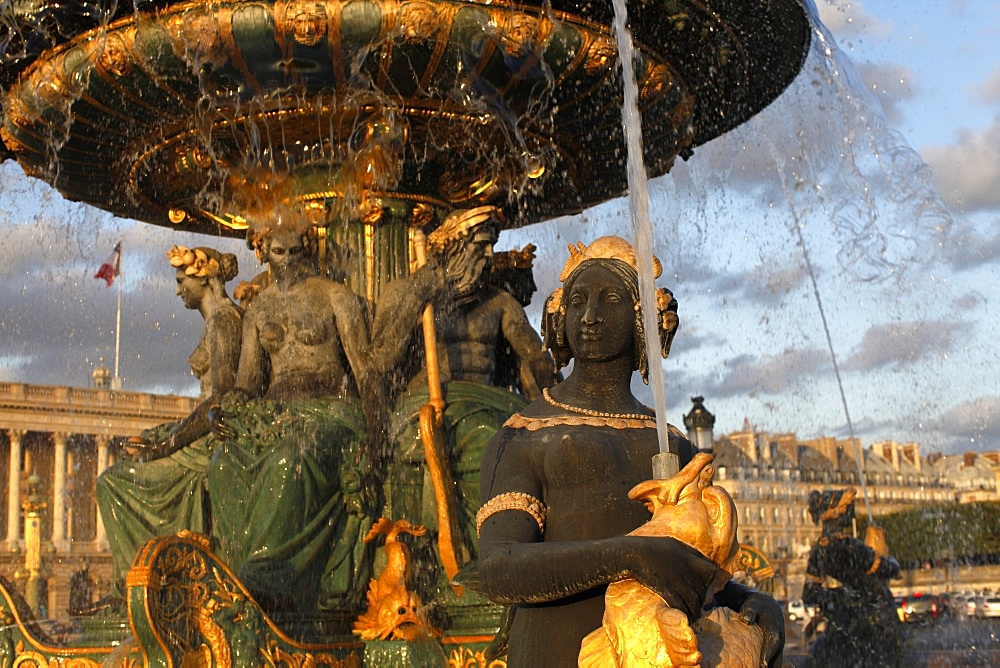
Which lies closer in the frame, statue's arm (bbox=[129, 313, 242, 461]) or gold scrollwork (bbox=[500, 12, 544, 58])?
gold scrollwork (bbox=[500, 12, 544, 58])

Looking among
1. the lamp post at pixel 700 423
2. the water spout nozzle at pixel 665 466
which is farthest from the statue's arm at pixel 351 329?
the lamp post at pixel 700 423

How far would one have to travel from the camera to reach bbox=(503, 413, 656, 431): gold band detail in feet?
8.48

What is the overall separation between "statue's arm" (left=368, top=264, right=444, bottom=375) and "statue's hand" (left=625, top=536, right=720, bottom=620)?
12.5 feet

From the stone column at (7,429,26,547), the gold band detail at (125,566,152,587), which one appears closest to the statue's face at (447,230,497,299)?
the gold band detail at (125,566,152,587)

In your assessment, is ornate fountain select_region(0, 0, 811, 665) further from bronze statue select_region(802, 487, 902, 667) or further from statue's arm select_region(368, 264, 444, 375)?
bronze statue select_region(802, 487, 902, 667)

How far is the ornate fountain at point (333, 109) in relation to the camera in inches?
214

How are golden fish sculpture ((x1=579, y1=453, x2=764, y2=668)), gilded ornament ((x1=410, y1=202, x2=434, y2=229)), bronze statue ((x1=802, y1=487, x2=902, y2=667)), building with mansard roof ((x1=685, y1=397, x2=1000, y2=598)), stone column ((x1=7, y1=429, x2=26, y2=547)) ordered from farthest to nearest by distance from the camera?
stone column ((x1=7, y1=429, x2=26, y2=547))
building with mansard roof ((x1=685, y1=397, x2=1000, y2=598))
bronze statue ((x1=802, y1=487, x2=902, y2=667))
gilded ornament ((x1=410, y1=202, x2=434, y2=229))
golden fish sculpture ((x1=579, y1=453, x2=764, y2=668))

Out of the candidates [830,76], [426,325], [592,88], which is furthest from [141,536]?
[830,76]

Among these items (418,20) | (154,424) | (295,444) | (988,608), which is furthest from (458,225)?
(154,424)

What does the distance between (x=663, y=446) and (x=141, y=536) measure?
4025 millimetres

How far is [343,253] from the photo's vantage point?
21.3 ft

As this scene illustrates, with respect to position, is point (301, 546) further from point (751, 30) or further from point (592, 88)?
point (751, 30)

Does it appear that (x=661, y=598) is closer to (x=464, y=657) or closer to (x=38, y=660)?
(x=464, y=657)

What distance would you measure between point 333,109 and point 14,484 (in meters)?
43.8
